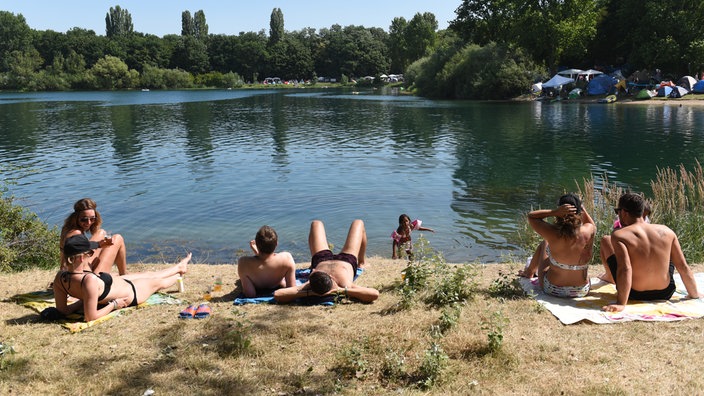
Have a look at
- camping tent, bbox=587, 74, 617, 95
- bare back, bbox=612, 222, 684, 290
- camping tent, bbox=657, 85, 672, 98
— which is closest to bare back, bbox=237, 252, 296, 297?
bare back, bbox=612, 222, 684, 290

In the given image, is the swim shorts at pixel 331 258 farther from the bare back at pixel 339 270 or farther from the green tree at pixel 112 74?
the green tree at pixel 112 74

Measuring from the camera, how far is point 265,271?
7.22 meters

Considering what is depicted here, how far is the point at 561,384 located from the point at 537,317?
4.90 feet

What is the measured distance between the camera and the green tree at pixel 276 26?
14838 centimetres

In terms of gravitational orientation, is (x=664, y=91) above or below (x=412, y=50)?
below

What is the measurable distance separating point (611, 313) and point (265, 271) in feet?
13.1

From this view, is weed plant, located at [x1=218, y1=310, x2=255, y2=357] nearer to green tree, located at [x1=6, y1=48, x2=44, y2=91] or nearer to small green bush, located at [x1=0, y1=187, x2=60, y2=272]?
small green bush, located at [x1=0, y1=187, x2=60, y2=272]

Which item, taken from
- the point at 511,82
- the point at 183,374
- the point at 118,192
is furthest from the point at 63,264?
the point at 511,82

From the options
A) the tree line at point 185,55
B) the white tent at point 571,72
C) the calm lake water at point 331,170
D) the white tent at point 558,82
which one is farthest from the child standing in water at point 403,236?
the tree line at point 185,55

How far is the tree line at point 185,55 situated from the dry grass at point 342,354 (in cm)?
11649

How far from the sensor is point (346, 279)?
22.9ft

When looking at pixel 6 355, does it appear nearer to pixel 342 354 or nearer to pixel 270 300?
pixel 270 300

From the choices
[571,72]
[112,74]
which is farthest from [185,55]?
[571,72]

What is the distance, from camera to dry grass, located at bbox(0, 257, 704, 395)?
466 centimetres
